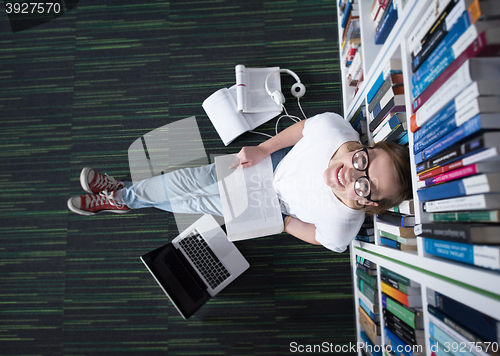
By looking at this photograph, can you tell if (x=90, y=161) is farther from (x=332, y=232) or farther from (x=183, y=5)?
(x=332, y=232)

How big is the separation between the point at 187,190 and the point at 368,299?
0.99 m

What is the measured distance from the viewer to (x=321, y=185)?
1.00 metres

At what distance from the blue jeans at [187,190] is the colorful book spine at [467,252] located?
746 mm

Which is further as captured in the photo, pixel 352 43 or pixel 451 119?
pixel 352 43

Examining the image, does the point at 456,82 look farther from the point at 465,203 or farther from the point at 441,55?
the point at 465,203

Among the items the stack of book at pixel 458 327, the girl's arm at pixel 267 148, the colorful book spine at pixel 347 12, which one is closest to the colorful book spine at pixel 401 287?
the stack of book at pixel 458 327

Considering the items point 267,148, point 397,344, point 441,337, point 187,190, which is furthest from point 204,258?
point 441,337

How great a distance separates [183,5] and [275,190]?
1.37m

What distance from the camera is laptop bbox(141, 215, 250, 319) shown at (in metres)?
1.22

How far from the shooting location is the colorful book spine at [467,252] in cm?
53

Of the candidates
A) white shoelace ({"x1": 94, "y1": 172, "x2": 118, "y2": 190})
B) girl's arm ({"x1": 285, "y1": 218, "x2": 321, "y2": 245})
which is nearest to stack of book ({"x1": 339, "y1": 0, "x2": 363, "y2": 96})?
girl's arm ({"x1": 285, "y1": 218, "x2": 321, "y2": 245})

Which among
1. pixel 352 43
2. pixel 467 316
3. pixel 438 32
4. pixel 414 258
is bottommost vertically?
pixel 467 316

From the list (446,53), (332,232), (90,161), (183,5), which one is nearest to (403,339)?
(332,232)

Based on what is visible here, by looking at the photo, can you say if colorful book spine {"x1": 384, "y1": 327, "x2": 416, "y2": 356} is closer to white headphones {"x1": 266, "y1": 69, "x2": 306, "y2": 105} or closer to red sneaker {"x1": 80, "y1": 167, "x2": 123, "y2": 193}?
white headphones {"x1": 266, "y1": 69, "x2": 306, "y2": 105}
